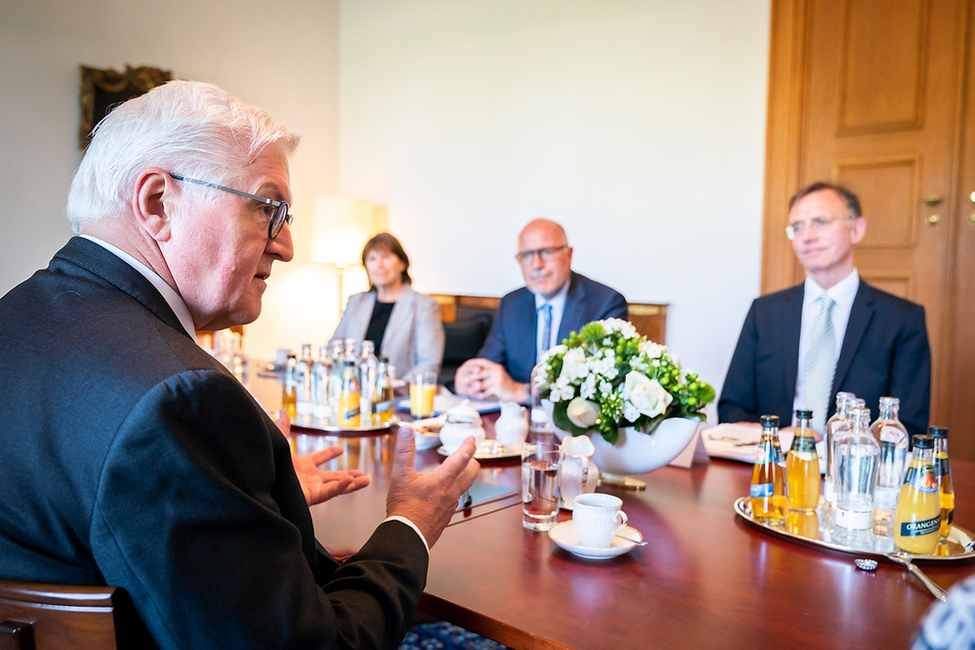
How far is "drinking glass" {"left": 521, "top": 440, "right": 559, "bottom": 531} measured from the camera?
4.17 ft

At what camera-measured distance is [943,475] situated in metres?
1.16

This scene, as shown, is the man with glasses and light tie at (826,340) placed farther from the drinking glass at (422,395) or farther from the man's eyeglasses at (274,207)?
the man's eyeglasses at (274,207)

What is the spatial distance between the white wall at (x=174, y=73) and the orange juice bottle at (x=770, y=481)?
9.90 ft

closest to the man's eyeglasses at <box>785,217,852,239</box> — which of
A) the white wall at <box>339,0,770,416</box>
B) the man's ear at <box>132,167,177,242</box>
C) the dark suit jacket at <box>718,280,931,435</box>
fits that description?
the dark suit jacket at <box>718,280,931,435</box>

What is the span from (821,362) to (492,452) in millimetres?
1392

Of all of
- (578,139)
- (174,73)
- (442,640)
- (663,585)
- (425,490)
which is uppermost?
(174,73)

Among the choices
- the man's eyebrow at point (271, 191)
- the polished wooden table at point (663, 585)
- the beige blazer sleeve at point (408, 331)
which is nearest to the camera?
the polished wooden table at point (663, 585)

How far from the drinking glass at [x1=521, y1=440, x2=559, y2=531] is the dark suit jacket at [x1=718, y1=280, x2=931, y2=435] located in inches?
51.4

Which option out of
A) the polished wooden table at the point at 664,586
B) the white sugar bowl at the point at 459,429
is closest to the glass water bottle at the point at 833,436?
the polished wooden table at the point at 664,586

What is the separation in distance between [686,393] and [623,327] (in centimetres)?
20

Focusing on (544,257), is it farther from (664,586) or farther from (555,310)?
(664,586)

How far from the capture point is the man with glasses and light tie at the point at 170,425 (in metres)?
0.70

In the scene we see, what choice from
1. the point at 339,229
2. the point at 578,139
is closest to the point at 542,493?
the point at 578,139

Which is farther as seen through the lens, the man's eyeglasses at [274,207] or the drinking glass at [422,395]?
the drinking glass at [422,395]
